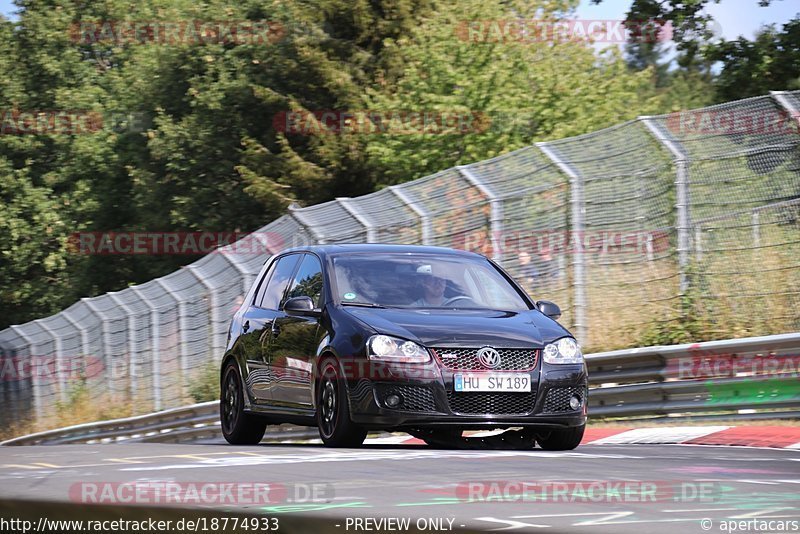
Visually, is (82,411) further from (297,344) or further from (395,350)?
(395,350)

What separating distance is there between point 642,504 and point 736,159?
28.9 ft

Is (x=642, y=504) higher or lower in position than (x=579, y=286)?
higher

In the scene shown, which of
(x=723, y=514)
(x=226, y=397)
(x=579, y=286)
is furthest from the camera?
(x=579, y=286)

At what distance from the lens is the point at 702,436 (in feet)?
37.9

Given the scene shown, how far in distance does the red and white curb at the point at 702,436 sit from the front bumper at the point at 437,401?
170cm

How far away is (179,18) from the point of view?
61219 mm

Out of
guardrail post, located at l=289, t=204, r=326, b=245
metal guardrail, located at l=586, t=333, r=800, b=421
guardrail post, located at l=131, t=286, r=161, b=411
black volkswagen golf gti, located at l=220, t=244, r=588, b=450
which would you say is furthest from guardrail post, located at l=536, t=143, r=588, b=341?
guardrail post, located at l=131, t=286, r=161, b=411

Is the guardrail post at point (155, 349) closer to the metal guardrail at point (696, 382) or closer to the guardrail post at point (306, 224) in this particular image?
the guardrail post at point (306, 224)

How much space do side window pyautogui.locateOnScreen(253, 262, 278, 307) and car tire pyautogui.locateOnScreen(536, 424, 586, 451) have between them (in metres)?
3.03

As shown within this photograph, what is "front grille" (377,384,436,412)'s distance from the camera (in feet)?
32.4

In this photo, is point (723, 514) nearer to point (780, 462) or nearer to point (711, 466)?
point (711, 466)

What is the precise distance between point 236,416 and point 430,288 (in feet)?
7.86

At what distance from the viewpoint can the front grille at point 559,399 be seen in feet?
33.3

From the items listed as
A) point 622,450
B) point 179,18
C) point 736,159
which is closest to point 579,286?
point 736,159
